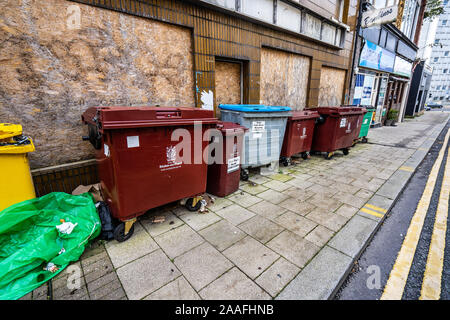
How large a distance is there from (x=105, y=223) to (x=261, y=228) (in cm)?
203

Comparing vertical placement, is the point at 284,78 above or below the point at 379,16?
below

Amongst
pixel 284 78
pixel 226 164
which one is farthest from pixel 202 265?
pixel 284 78

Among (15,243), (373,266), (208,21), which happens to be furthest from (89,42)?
(373,266)

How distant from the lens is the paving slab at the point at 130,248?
7.42ft

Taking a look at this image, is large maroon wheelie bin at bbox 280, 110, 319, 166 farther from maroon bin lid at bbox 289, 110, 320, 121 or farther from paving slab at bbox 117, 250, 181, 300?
paving slab at bbox 117, 250, 181, 300

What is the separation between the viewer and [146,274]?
2057mm

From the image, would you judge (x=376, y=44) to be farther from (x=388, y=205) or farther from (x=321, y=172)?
(x=388, y=205)

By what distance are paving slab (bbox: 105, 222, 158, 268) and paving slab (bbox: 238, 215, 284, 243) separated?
1216mm

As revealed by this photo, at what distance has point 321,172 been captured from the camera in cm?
507

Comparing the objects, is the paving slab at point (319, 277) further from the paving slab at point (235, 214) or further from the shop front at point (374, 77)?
the shop front at point (374, 77)

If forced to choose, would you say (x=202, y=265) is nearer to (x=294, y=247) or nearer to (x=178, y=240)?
(x=178, y=240)

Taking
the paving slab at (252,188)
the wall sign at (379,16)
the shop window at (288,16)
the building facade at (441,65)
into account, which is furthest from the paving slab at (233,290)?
the building facade at (441,65)

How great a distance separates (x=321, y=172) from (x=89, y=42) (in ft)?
17.7

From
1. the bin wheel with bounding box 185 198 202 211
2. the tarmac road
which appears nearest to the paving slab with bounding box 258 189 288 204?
the bin wheel with bounding box 185 198 202 211
